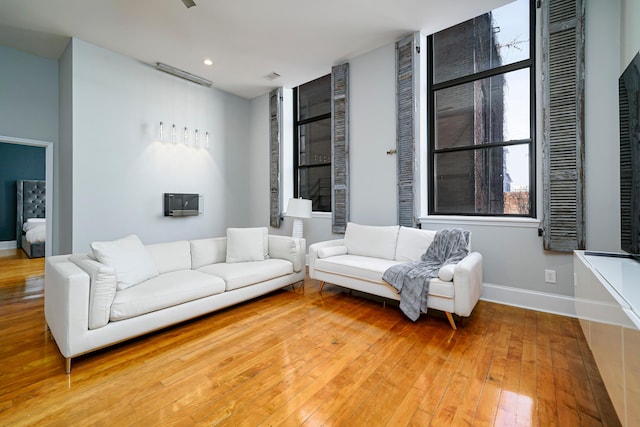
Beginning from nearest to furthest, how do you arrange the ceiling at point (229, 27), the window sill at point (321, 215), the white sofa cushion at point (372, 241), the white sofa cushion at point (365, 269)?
the white sofa cushion at point (365, 269) < the ceiling at point (229, 27) < the white sofa cushion at point (372, 241) < the window sill at point (321, 215)

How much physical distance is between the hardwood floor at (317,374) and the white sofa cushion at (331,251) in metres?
0.85

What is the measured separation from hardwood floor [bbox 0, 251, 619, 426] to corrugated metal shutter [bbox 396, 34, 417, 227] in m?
1.41

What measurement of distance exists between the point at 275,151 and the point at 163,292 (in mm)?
3287

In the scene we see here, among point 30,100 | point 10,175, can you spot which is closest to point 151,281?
point 30,100

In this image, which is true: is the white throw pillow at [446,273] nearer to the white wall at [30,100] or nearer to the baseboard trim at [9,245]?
the white wall at [30,100]

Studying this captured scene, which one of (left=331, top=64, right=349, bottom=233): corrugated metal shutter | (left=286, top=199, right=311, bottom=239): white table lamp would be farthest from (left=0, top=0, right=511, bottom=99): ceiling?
(left=286, top=199, right=311, bottom=239): white table lamp

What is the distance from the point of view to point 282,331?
7.79ft

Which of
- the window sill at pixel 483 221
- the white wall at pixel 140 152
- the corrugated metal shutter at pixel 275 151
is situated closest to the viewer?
the window sill at pixel 483 221

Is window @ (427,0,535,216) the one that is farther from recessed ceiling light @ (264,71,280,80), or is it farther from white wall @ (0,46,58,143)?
white wall @ (0,46,58,143)

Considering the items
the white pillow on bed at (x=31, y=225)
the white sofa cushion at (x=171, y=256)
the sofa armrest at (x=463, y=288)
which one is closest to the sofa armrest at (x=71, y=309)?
the white sofa cushion at (x=171, y=256)

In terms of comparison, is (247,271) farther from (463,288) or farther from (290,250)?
(463,288)

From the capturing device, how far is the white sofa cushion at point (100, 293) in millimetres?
1916

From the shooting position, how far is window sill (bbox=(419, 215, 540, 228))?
278 centimetres

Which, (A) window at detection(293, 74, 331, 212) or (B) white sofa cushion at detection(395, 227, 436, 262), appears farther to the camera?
(A) window at detection(293, 74, 331, 212)
